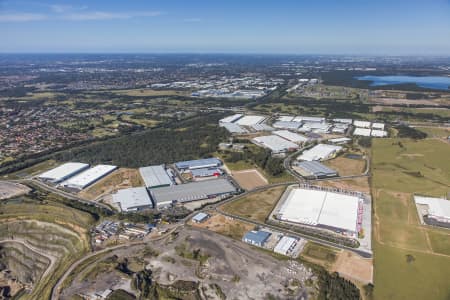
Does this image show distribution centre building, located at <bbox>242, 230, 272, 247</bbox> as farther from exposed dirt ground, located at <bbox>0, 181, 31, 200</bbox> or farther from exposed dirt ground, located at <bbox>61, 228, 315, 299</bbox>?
exposed dirt ground, located at <bbox>0, 181, 31, 200</bbox>

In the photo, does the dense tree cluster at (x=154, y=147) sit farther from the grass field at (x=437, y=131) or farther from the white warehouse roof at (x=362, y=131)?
the grass field at (x=437, y=131)

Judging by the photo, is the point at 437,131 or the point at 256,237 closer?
the point at 256,237

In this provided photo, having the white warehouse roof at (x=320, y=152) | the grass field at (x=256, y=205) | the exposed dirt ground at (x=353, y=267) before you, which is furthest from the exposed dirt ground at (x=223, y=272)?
the white warehouse roof at (x=320, y=152)

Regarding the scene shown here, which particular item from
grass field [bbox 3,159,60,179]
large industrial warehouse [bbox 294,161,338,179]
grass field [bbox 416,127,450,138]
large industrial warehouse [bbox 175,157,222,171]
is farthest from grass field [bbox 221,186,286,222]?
grass field [bbox 416,127,450,138]

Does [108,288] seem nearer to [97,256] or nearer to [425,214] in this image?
[97,256]

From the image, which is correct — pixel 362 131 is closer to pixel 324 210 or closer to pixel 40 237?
pixel 324 210

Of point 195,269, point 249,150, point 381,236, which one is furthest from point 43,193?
point 381,236

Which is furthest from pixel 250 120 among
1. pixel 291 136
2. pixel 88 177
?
pixel 88 177
